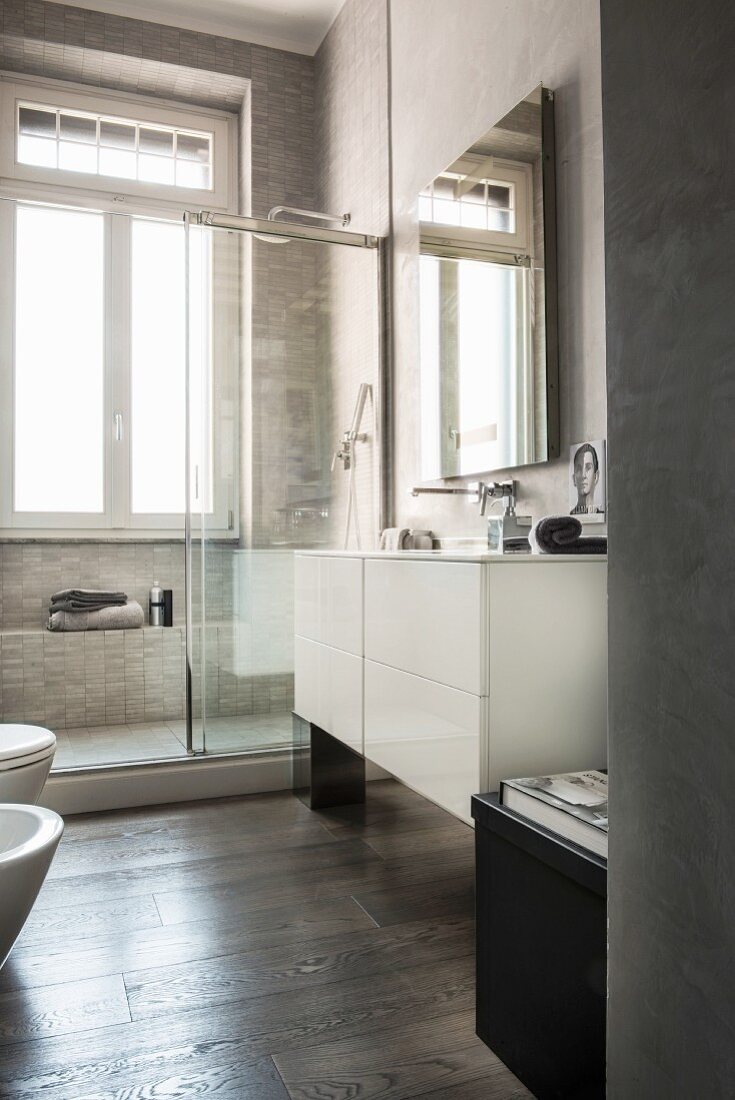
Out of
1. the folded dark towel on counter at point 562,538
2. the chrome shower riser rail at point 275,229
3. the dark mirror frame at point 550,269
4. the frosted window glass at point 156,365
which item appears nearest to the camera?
the folded dark towel on counter at point 562,538

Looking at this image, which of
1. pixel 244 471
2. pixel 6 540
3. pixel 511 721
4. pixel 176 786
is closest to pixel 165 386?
pixel 6 540

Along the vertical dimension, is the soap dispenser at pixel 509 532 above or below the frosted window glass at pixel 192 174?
below

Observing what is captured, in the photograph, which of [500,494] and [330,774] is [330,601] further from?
[330,774]

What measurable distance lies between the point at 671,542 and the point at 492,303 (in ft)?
5.76

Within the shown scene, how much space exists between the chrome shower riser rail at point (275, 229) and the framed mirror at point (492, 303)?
366 mm

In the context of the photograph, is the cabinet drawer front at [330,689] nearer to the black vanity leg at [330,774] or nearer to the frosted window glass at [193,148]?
the black vanity leg at [330,774]

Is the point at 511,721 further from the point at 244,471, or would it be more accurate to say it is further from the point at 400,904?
the point at 244,471

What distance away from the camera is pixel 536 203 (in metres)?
2.05

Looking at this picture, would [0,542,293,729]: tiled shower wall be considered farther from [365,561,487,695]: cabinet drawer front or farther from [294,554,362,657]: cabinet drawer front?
[365,561,487,695]: cabinet drawer front

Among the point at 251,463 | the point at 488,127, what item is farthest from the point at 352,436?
the point at 488,127

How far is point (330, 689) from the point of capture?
7.86ft

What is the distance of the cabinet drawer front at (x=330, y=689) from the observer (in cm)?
219

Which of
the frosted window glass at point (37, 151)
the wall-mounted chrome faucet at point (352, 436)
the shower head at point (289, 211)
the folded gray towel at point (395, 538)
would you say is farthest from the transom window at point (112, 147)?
the folded gray towel at point (395, 538)

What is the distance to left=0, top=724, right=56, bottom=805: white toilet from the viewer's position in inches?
79.7
